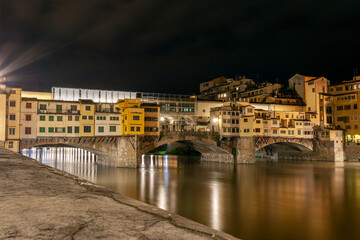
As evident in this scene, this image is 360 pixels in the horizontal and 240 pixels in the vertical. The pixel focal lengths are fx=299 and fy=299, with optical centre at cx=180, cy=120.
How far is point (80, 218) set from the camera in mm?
4547

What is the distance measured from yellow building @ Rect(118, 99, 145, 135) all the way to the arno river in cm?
689

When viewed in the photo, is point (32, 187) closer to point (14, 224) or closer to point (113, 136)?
point (14, 224)

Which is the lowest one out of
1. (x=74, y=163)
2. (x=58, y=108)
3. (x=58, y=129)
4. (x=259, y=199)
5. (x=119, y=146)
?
(x=259, y=199)

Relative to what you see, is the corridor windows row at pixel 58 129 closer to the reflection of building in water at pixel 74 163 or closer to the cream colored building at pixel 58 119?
the cream colored building at pixel 58 119

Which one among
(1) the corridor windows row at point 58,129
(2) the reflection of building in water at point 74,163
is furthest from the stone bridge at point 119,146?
(2) the reflection of building in water at point 74,163

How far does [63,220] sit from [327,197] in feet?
96.2

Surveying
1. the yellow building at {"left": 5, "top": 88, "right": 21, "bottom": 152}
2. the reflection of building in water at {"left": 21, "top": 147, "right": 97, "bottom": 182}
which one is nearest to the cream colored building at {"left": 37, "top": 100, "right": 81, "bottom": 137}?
the yellow building at {"left": 5, "top": 88, "right": 21, "bottom": 152}

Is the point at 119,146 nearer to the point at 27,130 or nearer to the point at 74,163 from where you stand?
the point at 27,130

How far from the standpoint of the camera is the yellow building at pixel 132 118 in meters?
48.5

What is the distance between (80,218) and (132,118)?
44515mm

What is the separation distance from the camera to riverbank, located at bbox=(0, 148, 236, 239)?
12.8 feet

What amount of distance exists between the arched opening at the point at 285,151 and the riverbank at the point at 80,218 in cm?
6555

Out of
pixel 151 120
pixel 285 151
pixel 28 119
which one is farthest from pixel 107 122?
pixel 285 151

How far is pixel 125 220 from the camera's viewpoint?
15.3 ft
